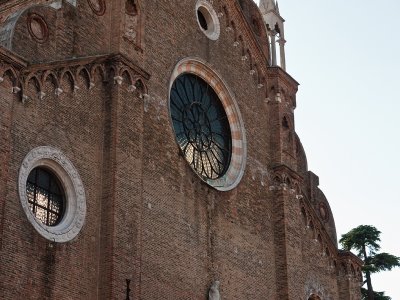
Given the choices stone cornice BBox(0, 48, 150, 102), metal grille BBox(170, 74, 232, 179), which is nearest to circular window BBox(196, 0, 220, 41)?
metal grille BBox(170, 74, 232, 179)

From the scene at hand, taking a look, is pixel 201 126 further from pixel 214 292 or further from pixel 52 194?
pixel 52 194

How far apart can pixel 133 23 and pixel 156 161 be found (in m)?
3.32

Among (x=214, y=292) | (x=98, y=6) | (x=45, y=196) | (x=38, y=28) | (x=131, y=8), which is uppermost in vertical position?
(x=131, y=8)

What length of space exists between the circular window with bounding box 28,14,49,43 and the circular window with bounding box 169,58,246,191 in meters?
4.29

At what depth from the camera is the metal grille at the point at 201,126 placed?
75.6ft

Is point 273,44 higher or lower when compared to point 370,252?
higher

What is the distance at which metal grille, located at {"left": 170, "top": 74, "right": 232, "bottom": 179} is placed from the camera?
23047 mm

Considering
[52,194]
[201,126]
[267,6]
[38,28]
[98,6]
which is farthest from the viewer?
[267,6]

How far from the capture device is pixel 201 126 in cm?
2383

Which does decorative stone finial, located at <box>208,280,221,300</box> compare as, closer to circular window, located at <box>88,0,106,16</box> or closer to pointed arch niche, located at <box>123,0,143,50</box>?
pointed arch niche, located at <box>123,0,143,50</box>

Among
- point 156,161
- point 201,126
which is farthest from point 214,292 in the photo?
point 201,126

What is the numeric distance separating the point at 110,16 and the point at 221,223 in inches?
226

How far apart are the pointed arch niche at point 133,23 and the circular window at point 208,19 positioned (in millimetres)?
3601

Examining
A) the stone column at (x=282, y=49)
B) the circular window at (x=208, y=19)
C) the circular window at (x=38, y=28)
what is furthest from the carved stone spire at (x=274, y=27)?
the circular window at (x=38, y=28)
